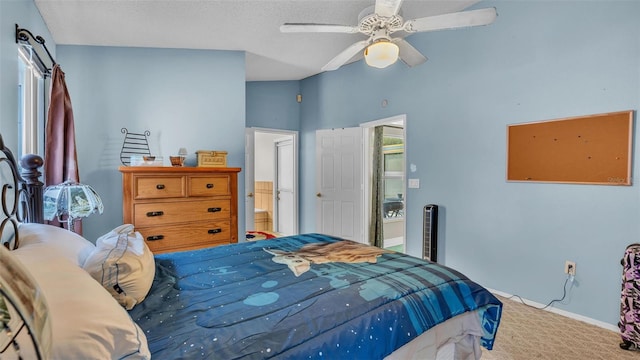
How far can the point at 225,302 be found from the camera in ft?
3.92

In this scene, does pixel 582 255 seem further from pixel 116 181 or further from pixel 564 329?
pixel 116 181

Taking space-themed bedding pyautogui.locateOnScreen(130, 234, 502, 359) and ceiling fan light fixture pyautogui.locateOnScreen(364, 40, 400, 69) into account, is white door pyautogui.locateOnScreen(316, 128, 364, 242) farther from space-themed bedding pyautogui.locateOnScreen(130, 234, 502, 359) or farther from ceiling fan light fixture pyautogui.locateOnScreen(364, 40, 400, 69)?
space-themed bedding pyautogui.locateOnScreen(130, 234, 502, 359)

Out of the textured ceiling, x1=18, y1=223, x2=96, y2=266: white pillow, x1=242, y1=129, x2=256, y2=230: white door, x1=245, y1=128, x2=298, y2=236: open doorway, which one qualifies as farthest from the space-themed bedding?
x1=245, y1=128, x2=298, y2=236: open doorway

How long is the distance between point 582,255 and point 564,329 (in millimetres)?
613

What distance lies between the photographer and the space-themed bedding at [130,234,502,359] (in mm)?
979

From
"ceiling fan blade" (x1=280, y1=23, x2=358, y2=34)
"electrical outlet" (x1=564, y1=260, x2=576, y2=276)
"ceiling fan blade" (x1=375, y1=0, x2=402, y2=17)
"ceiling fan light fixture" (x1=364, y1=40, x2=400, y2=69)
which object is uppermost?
"ceiling fan blade" (x1=375, y1=0, x2=402, y2=17)

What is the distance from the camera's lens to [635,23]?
88.4 inches

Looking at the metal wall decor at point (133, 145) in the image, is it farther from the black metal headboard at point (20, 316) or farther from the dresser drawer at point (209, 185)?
the black metal headboard at point (20, 316)

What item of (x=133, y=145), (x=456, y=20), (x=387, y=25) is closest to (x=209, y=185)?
(x=133, y=145)

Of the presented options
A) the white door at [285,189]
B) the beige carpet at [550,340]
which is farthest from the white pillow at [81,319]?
the white door at [285,189]

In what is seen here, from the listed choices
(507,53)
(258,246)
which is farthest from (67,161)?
(507,53)

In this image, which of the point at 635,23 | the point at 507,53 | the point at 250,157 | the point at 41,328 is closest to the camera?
the point at 41,328

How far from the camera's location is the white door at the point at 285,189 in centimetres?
563

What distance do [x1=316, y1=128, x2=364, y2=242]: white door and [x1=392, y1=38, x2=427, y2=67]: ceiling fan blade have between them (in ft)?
6.33
